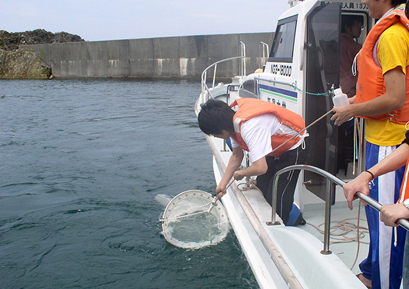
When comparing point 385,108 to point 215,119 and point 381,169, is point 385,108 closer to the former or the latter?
point 381,169

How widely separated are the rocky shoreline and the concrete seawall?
74 centimetres

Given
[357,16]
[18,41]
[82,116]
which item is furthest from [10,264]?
[18,41]

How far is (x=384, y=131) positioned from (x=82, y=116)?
12.2 meters


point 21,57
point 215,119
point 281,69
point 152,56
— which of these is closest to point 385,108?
point 215,119

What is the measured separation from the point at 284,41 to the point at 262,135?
61.0 inches

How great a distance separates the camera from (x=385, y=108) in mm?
1645

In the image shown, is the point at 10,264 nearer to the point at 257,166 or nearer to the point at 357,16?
the point at 257,166

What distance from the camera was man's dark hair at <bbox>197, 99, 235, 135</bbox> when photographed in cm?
239

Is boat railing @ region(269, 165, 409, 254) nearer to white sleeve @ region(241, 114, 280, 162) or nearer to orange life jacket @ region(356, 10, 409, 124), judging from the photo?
white sleeve @ region(241, 114, 280, 162)

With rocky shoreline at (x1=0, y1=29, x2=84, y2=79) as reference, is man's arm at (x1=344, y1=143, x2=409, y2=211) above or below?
below

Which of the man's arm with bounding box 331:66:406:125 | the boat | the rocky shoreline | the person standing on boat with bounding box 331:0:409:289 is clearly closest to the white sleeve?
the boat

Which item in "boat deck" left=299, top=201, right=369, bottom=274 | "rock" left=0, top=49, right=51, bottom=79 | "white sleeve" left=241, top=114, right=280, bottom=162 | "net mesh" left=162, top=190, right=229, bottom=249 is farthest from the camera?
"rock" left=0, top=49, right=51, bottom=79

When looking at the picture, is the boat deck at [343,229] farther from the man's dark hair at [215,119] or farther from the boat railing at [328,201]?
the man's dark hair at [215,119]

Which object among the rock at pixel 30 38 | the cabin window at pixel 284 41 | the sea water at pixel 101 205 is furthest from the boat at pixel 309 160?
the rock at pixel 30 38
